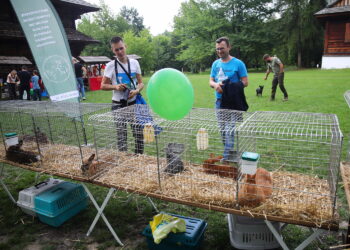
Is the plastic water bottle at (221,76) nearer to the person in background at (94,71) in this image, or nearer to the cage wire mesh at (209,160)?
the cage wire mesh at (209,160)

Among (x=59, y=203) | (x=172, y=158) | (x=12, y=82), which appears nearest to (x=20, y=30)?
(x=12, y=82)

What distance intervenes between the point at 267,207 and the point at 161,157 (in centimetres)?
137

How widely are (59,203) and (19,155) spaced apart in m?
0.82

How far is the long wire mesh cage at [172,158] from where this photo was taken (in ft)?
7.98

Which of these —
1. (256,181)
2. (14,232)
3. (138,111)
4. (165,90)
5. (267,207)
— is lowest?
(14,232)

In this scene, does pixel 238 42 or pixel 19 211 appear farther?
pixel 238 42

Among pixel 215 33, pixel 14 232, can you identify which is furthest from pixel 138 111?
pixel 215 33

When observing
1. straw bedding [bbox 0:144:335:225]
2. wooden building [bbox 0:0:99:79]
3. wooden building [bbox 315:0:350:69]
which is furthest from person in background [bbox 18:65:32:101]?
wooden building [bbox 315:0:350:69]

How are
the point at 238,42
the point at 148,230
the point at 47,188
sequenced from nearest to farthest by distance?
the point at 148,230 < the point at 47,188 < the point at 238,42

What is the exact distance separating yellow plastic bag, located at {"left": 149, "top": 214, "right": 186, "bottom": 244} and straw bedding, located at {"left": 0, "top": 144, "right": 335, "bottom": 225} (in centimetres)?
33

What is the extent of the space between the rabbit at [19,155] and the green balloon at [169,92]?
187 cm

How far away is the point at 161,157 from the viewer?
306 centimetres

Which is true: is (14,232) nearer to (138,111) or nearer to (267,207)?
(138,111)

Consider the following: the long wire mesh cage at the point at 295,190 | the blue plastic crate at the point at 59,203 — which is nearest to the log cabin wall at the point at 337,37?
the long wire mesh cage at the point at 295,190
